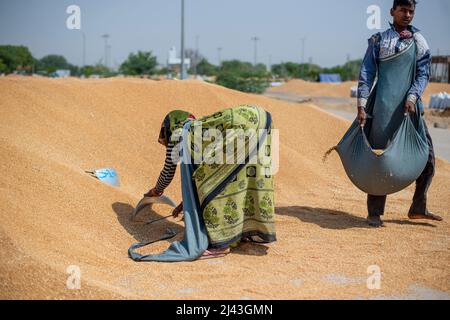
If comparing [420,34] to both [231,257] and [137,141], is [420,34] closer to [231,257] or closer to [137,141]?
[231,257]

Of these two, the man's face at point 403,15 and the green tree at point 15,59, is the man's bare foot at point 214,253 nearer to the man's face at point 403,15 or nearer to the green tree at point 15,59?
the man's face at point 403,15

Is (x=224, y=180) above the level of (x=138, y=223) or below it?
above

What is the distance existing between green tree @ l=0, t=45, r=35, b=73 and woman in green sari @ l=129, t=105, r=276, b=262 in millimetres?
31412

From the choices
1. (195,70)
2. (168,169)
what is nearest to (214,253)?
(168,169)

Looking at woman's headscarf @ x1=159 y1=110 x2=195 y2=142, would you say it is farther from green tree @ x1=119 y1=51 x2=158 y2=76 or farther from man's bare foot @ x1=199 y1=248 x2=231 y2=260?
green tree @ x1=119 y1=51 x2=158 y2=76

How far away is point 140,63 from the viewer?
3222cm

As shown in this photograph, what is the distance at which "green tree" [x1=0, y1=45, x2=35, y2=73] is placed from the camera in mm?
36900

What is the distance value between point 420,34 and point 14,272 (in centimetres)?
400

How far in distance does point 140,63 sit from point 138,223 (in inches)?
1102

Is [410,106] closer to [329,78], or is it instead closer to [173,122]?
[173,122]

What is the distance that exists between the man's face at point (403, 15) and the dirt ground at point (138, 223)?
1.88 m

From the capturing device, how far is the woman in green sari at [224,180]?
436cm

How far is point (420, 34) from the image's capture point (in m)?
5.35
